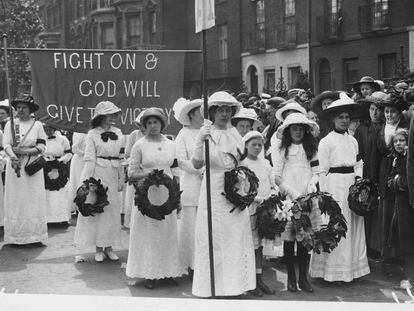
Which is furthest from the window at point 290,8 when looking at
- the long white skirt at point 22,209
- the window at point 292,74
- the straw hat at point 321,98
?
the long white skirt at point 22,209

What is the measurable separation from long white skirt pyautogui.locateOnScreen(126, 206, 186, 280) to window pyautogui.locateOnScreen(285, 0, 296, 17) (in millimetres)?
20404

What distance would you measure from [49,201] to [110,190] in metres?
2.74

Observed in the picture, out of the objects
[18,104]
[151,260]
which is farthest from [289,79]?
[151,260]

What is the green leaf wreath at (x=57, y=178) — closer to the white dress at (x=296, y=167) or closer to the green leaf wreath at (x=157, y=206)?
the green leaf wreath at (x=157, y=206)

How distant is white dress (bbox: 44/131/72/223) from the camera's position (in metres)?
10.1

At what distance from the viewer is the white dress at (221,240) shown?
562 cm

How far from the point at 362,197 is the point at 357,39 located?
A: 1725 cm

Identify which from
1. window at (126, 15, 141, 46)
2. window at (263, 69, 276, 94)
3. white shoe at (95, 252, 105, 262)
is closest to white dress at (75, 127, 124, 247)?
white shoe at (95, 252, 105, 262)

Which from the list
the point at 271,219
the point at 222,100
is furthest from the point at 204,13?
the point at 271,219

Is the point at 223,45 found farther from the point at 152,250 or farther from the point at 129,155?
the point at 152,250

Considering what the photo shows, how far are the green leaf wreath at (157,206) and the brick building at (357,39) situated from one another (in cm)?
1469

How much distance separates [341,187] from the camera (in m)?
6.52

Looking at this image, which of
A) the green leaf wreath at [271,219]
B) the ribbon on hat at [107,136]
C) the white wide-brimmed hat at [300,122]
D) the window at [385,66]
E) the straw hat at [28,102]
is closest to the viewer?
the green leaf wreath at [271,219]

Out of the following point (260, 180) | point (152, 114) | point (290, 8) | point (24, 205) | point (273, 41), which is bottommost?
point (24, 205)
